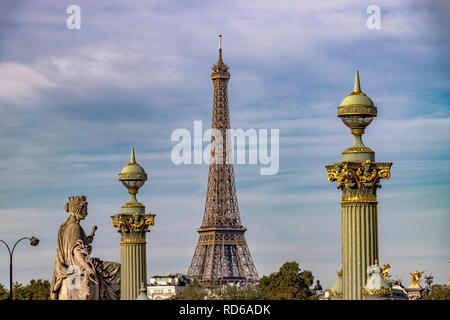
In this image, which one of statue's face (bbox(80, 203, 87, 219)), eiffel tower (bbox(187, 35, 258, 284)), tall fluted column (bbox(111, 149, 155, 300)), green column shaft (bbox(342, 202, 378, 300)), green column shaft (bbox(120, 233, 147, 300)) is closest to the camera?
green column shaft (bbox(342, 202, 378, 300))

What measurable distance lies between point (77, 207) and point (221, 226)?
81918mm

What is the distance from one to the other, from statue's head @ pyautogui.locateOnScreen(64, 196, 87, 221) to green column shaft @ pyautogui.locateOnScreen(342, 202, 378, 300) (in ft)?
55.9

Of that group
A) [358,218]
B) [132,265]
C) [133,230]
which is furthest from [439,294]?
[358,218]

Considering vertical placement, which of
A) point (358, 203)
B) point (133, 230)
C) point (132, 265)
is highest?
point (133, 230)

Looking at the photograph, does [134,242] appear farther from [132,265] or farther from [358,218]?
[358,218]

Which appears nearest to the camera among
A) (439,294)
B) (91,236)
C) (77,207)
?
(77,207)

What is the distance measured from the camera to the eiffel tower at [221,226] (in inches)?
5453

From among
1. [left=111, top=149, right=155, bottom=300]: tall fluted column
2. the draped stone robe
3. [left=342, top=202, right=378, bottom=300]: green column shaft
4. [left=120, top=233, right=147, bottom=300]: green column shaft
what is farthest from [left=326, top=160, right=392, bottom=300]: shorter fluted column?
[left=111, top=149, right=155, bottom=300]: tall fluted column

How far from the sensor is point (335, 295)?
52094mm

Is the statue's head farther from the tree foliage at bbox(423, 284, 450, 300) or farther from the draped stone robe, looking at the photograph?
the tree foliage at bbox(423, 284, 450, 300)

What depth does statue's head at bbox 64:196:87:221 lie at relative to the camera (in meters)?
61.9

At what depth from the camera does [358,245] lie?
48.1m
